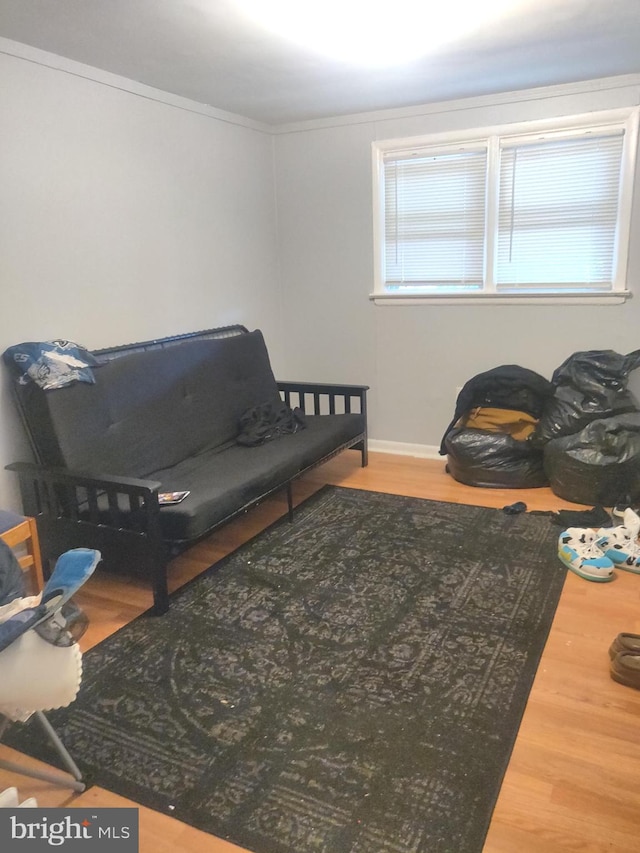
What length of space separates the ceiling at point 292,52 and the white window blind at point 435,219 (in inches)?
15.7

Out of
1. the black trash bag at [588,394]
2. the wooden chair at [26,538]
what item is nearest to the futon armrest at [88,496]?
the wooden chair at [26,538]

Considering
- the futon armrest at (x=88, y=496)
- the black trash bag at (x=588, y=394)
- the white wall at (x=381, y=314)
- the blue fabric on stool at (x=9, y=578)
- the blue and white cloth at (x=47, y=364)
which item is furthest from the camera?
the white wall at (x=381, y=314)

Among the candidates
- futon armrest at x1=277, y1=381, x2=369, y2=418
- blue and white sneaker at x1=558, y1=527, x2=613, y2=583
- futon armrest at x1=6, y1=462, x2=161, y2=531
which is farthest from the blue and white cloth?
blue and white sneaker at x1=558, y1=527, x2=613, y2=583

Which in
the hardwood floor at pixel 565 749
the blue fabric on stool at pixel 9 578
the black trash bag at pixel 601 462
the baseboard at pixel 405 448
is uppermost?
the blue fabric on stool at pixel 9 578

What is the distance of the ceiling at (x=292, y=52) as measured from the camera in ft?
7.96

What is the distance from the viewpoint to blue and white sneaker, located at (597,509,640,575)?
2.83m

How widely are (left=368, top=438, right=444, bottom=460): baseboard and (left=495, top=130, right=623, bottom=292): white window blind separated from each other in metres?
1.22

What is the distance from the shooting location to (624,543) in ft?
9.52

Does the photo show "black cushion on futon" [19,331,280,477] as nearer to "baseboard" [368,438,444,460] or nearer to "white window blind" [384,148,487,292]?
"baseboard" [368,438,444,460]

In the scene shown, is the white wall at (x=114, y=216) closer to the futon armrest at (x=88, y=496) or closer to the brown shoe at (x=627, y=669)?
the futon armrest at (x=88, y=496)

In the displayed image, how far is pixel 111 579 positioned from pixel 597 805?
2.10 metres

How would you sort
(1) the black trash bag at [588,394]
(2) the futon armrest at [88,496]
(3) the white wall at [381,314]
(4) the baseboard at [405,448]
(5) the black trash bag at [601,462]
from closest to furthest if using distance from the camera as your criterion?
(2) the futon armrest at [88,496], (5) the black trash bag at [601,462], (1) the black trash bag at [588,394], (3) the white wall at [381,314], (4) the baseboard at [405,448]

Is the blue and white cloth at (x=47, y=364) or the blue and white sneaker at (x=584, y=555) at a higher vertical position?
the blue and white cloth at (x=47, y=364)

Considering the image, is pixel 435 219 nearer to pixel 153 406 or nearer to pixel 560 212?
pixel 560 212
